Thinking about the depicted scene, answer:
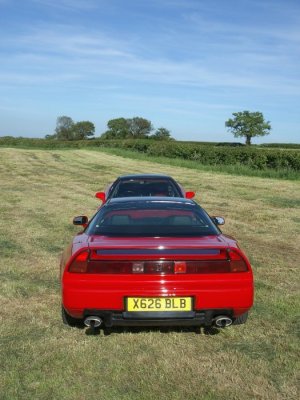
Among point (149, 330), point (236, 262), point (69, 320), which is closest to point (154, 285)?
point (236, 262)

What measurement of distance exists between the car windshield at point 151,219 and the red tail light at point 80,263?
54 centimetres

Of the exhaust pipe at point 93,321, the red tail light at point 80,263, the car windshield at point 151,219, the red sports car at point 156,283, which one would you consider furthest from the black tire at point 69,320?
the car windshield at point 151,219

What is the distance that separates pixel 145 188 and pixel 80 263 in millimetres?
5512

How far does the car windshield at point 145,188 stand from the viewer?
31.8 feet

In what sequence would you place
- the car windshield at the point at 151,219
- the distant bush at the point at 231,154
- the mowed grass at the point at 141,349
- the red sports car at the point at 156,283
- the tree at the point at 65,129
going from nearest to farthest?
1. the mowed grass at the point at 141,349
2. the red sports car at the point at 156,283
3. the car windshield at the point at 151,219
4. the distant bush at the point at 231,154
5. the tree at the point at 65,129

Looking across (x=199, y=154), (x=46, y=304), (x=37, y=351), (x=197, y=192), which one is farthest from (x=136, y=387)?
(x=199, y=154)

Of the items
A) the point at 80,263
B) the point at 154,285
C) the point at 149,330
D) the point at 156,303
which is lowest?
the point at 149,330

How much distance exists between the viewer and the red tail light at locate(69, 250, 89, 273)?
438 cm

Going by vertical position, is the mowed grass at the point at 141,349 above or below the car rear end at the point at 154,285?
below

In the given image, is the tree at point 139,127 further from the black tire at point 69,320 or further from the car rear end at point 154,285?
the car rear end at point 154,285

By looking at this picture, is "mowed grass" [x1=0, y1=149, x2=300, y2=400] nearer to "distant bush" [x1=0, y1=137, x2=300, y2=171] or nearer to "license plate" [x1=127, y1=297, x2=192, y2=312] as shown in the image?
"license plate" [x1=127, y1=297, x2=192, y2=312]

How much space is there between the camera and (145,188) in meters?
9.83

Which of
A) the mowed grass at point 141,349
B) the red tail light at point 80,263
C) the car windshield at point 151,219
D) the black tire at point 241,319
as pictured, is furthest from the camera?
the car windshield at point 151,219

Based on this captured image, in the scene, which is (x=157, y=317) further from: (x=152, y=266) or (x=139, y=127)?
(x=139, y=127)
